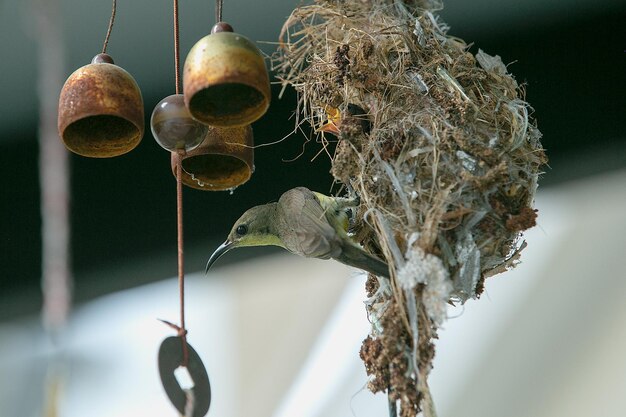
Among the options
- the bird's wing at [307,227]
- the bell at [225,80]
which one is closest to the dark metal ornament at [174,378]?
the bell at [225,80]

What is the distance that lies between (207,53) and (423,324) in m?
0.78

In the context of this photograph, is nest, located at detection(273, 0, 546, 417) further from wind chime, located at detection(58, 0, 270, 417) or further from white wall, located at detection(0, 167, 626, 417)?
white wall, located at detection(0, 167, 626, 417)

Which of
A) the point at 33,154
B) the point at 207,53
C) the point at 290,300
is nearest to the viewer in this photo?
the point at 207,53

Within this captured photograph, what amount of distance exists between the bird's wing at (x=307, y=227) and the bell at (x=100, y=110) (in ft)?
2.01

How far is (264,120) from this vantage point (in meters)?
3.73

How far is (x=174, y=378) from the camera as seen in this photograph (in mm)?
1904

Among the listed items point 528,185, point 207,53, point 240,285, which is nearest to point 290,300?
point 240,285

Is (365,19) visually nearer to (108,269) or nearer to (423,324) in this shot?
(423,324)

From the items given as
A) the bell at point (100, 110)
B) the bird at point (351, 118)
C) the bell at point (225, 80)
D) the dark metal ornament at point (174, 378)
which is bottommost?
the dark metal ornament at point (174, 378)

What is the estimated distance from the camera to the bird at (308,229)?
2.37 metres

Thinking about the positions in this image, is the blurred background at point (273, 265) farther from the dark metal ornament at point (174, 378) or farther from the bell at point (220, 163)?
the dark metal ornament at point (174, 378)

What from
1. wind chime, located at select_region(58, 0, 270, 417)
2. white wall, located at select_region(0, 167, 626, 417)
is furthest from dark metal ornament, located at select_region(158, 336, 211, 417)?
white wall, located at select_region(0, 167, 626, 417)

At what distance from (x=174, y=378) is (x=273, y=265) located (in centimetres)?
298

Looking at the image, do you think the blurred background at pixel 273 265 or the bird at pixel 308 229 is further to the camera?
the blurred background at pixel 273 265
